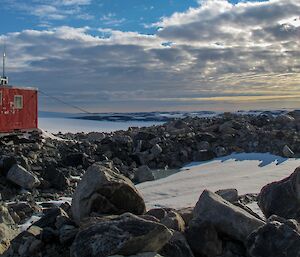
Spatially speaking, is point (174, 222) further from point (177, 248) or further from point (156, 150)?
point (156, 150)

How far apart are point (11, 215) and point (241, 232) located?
4.51 meters

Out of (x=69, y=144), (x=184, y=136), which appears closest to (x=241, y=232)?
(x=69, y=144)

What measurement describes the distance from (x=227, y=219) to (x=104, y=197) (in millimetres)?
1860

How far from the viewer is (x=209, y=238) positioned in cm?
627

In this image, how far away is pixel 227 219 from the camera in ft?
21.3

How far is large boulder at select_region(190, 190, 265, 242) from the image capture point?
6406 mm

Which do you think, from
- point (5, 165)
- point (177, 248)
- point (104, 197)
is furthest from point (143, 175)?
point (177, 248)

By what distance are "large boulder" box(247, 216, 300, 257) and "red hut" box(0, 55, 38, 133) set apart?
47.4ft

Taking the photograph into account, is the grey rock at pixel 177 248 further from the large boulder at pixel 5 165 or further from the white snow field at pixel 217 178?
the large boulder at pixel 5 165

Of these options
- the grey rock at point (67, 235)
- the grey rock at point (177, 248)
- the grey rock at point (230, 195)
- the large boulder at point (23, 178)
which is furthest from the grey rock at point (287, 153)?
the grey rock at point (67, 235)

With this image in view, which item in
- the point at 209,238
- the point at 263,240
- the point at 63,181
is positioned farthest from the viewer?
the point at 63,181

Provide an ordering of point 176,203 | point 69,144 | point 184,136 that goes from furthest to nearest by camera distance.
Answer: point 184,136
point 69,144
point 176,203

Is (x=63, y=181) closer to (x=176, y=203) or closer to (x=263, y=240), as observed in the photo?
(x=176, y=203)

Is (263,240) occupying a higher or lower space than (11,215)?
higher
